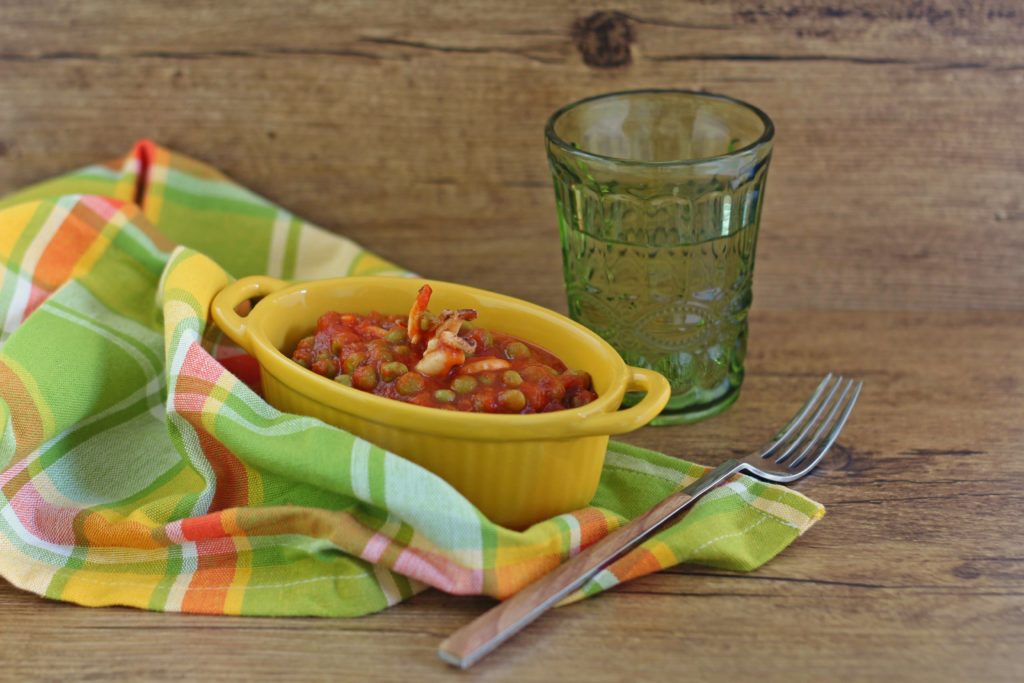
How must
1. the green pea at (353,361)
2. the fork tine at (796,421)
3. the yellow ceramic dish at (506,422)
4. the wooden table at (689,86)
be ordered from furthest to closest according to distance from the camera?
the wooden table at (689,86)
the fork tine at (796,421)
the green pea at (353,361)
the yellow ceramic dish at (506,422)

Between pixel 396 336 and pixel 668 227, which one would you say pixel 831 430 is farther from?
pixel 396 336

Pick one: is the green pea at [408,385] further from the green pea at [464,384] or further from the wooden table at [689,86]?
the wooden table at [689,86]

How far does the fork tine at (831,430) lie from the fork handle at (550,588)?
17 cm

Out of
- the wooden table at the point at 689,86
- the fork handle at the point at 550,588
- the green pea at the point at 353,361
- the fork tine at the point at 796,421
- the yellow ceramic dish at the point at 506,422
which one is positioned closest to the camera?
the fork handle at the point at 550,588

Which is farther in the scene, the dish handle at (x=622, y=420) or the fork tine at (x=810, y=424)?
the fork tine at (x=810, y=424)

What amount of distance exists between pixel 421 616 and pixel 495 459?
16cm

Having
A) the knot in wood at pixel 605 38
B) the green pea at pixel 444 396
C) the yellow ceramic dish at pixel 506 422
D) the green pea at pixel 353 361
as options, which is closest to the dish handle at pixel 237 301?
the yellow ceramic dish at pixel 506 422

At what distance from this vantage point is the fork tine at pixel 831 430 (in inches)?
51.9

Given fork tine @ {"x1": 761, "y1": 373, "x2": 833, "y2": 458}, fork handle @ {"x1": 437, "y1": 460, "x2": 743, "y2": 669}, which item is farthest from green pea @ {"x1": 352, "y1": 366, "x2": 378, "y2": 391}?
fork tine @ {"x1": 761, "y1": 373, "x2": 833, "y2": 458}

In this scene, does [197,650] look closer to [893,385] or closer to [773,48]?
[893,385]

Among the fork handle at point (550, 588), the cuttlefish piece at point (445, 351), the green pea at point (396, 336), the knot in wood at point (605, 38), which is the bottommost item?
the fork handle at point (550, 588)

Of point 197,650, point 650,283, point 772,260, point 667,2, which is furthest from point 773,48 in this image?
point 197,650

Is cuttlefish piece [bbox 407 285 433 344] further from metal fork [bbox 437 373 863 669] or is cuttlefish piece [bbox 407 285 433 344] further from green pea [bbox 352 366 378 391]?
metal fork [bbox 437 373 863 669]

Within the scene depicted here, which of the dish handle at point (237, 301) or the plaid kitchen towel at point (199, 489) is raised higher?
the dish handle at point (237, 301)
